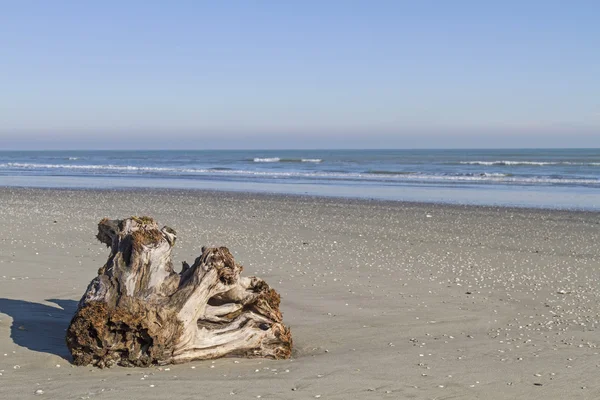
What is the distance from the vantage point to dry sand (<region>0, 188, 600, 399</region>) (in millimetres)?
5285

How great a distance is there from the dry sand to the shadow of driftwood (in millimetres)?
18

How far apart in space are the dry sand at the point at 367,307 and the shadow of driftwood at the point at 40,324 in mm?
18

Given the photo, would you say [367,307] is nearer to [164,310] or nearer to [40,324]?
[164,310]

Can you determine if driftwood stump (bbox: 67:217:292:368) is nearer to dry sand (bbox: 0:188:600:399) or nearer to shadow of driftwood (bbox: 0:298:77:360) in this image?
dry sand (bbox: 0:188:600:399)

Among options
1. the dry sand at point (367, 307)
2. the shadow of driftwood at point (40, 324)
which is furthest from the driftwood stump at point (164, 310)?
the shadow of driftwood at point (40, 324)

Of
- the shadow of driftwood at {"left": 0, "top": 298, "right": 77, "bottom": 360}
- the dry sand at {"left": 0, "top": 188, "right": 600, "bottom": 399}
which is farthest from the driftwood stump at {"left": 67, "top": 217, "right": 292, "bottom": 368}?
the shadow of driftwood at {"left": 0, "top": 298, "right": 77, "bottom": 360}

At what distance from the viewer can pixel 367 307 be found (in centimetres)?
823

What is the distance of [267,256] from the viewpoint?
11.8 m

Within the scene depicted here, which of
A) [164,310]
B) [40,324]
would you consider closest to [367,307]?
[164,310]

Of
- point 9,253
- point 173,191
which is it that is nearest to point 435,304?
point 9,253

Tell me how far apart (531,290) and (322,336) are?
373 cm

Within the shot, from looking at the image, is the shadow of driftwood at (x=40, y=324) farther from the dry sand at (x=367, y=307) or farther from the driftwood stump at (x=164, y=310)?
the driftwood stump at (x=164, y=310)

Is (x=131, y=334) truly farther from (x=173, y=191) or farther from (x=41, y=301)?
(x=173, y=191)

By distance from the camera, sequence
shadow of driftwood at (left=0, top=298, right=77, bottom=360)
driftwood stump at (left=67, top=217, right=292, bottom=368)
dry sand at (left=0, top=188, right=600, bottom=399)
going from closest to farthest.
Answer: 1. dry sand at (left=0, top=188, right=600, bottom=399)
2. driftwood stump at (left=67, top=217, right=292, bottom=368)
3. shadow of driftwood at (left=0, top=298, right=77, bottom=360)
